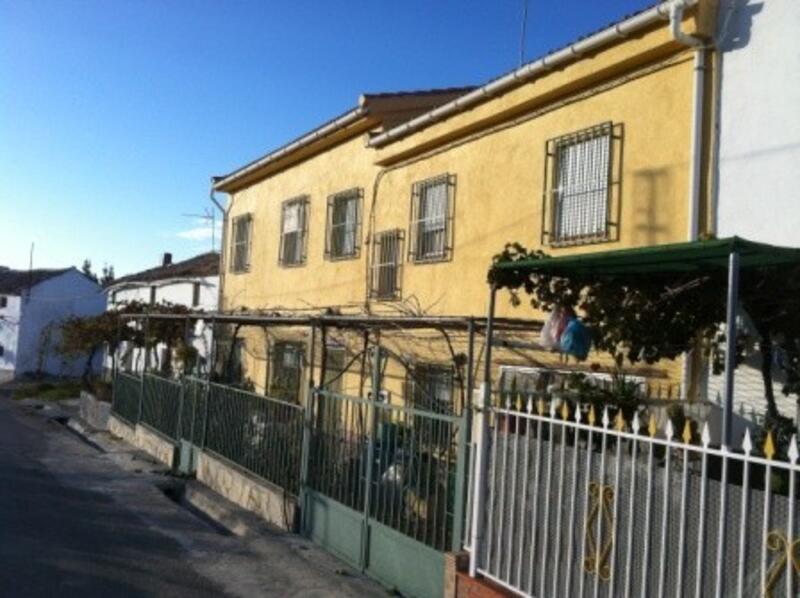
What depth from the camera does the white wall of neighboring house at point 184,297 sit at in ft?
67.0

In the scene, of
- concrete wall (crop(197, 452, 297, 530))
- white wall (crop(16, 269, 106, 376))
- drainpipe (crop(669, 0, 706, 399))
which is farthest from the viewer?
white wall (crop(16, 269, 106, 376))

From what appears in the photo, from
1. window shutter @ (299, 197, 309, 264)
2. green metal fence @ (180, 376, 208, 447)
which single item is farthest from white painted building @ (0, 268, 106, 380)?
green metal fence @ (180, 376, 208, 447)

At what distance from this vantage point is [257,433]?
10586mm

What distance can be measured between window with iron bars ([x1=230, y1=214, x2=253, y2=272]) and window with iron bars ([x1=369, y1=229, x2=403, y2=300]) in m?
5.65

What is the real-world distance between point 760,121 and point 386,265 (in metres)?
6.34

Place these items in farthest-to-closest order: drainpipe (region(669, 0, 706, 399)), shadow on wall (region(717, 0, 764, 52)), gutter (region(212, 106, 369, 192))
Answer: gutter (region(212, 106, 369, 192))
drainpipe (region(669, 0, 706, 399))
shadow on wall (region(717, 0, 764, 52))

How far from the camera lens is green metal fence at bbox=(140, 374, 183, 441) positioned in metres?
14.3

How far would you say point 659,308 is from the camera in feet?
21.7

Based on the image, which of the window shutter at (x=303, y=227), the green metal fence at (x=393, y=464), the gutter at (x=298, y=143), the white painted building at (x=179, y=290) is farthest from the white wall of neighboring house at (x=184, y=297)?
the green metal fence at (x=393, y=464)

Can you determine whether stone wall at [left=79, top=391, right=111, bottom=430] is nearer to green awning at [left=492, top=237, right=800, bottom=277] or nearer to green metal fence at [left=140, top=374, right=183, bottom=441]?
green metal fence at [left=140, top=374, right=183, bottom=441]

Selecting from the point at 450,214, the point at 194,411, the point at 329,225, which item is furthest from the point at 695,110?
the point at 194,411

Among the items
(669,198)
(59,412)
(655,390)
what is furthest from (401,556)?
(59,412)

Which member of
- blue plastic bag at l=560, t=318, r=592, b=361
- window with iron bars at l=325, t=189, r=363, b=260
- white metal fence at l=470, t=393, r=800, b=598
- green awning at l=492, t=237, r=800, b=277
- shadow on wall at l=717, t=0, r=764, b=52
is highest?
shadow on wall at l=717, t=0, r=764, b=52

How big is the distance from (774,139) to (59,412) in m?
21.4
